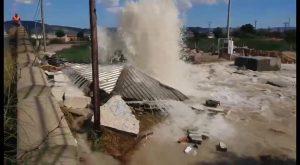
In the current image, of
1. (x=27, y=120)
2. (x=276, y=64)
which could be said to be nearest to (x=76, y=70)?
(x=27, y=120)

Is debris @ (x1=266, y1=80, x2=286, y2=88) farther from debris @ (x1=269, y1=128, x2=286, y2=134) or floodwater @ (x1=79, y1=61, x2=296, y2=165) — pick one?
debris @ (x1=269, y1=128, x2=286, y2=134)

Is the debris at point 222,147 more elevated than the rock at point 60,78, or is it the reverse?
the rock at point 60,78

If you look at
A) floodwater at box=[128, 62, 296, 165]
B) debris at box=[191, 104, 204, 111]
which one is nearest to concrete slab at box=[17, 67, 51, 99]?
floodwater at box=[128, 62, 296, 165]

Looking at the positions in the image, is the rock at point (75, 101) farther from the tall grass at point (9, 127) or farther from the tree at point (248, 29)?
the tree at point (248, 29)

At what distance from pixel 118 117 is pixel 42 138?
4.44 meters

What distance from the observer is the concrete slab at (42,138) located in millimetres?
3843

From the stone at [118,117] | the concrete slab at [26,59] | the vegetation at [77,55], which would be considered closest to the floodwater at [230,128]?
the stone at [118,117]

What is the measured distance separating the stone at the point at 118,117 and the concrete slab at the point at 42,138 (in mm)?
2938

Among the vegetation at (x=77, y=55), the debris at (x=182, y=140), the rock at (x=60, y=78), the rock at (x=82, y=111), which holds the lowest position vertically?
the debris at (x=182, y=140)

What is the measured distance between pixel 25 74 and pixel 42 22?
48.1 feet

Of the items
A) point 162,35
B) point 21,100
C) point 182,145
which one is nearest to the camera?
point 21,100

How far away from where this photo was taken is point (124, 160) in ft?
23.5

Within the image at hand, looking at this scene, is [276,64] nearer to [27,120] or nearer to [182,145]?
[182,145]

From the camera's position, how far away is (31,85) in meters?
6.32
